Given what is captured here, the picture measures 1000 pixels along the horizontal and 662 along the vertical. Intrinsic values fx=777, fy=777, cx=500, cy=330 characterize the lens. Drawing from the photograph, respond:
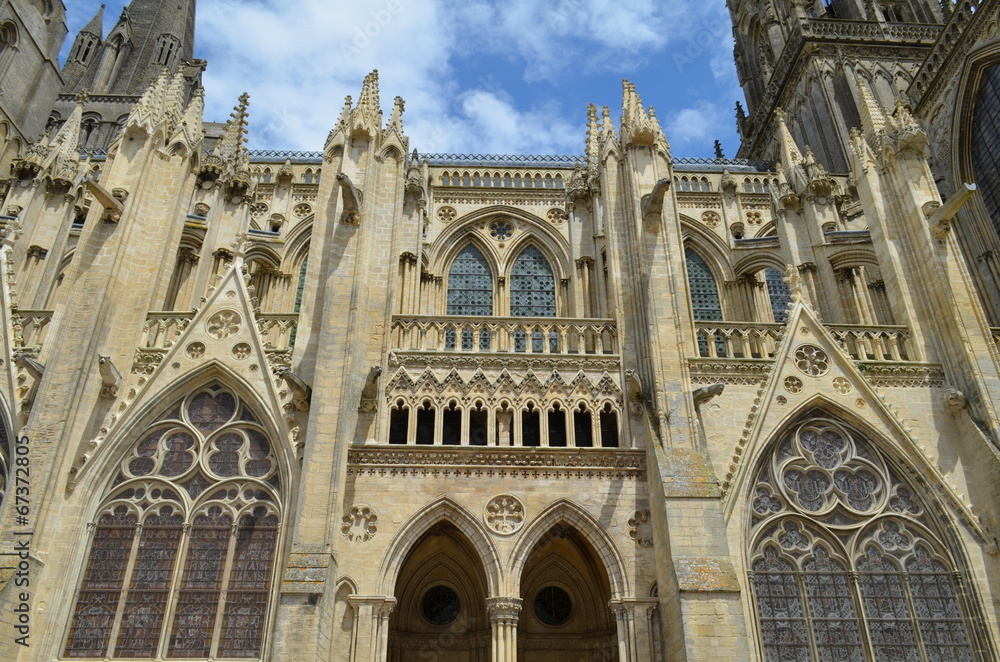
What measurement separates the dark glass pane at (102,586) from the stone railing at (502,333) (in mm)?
5985

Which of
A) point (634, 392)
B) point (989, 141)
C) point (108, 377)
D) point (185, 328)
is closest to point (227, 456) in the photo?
point (108, 377)

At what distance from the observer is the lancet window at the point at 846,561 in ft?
42.6

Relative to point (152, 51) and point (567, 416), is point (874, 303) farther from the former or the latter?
point (152, 51)

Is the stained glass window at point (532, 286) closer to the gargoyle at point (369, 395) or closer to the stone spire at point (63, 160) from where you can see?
the gargoyle at point (369, 395)

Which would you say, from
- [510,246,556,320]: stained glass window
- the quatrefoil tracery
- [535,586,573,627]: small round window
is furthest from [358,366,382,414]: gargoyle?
[510,246,556,320]: stained glass window

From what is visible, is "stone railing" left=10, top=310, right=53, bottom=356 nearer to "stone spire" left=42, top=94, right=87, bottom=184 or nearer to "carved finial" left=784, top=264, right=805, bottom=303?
"stone spire" left=42, top=94, right=87, bottom=184

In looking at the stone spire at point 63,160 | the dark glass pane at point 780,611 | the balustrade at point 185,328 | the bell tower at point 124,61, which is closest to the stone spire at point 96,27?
the bell tower at point 124,61

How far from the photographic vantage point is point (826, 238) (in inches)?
798

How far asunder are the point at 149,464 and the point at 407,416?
15.8ft

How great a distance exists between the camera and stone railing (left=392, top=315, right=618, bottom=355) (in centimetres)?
1595

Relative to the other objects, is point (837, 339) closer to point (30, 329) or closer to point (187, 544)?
point (187, 544)

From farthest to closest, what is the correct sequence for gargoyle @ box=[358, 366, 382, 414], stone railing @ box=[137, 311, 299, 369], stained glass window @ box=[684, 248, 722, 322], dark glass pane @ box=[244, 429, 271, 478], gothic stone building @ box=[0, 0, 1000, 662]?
stained glass window @ box=[684, 248, 722, 322], stone railing @ box=[137, 311, 299, 369], gargoyle @ box=[358, 366, 382, 414], dark glass pane @ box=[244, 429, 271, 478], gothic stone building @ box=[0, 0, 1000, 662]

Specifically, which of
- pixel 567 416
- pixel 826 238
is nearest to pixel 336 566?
pixel 567 416

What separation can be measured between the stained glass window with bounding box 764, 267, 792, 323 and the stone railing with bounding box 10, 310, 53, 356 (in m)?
19.9
